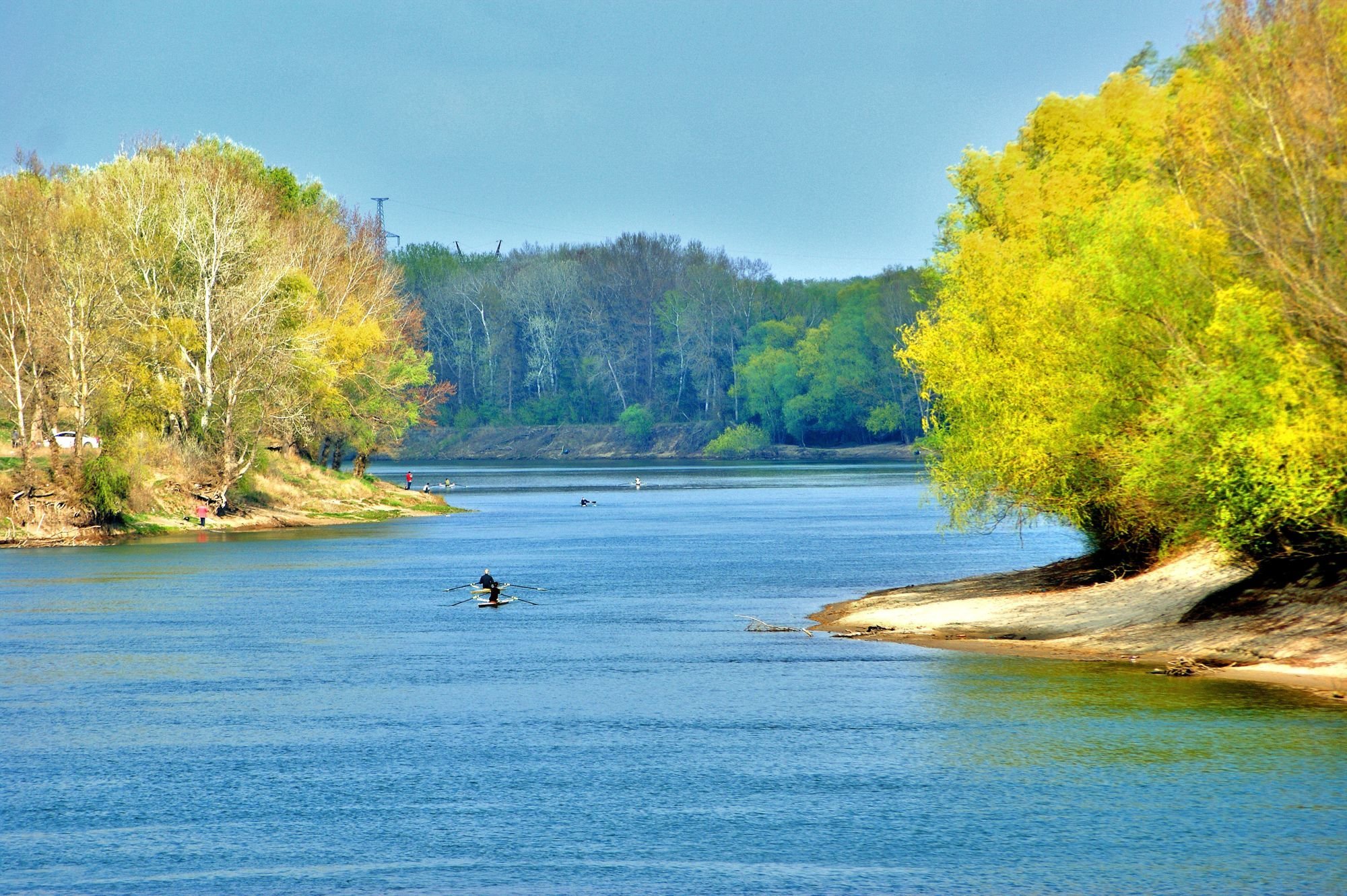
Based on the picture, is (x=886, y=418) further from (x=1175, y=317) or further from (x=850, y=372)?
(x=1175, y=317)

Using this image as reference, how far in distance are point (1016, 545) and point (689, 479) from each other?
3325 inches

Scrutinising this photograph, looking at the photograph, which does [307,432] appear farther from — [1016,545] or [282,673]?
[282,673]

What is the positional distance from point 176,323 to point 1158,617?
59.5 m

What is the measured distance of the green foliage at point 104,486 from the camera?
7312 centimetres

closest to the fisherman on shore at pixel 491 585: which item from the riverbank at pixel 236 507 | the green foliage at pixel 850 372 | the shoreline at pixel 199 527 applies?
the shoreline at pixel 199 527

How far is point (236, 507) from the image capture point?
85.3m

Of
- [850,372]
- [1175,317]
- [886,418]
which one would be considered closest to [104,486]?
[1175,317]

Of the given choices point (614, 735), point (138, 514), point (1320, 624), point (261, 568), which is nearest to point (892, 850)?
point (614, 735)

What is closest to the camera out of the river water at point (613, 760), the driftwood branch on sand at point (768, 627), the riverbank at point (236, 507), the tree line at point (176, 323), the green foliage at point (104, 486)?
the river water at point (613, 760)

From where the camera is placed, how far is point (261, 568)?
6359cm

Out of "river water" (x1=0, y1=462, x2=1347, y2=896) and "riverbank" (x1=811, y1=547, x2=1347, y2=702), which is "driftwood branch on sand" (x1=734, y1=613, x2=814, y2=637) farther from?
"river water" (x1=0, y1=462, x2=1347, y2=896)

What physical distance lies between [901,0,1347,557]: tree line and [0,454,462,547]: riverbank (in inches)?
1735

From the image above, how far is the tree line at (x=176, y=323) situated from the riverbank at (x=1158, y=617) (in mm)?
45722

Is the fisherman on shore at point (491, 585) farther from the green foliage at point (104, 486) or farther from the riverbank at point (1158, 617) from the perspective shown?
the green foliage at point (104, 486)
